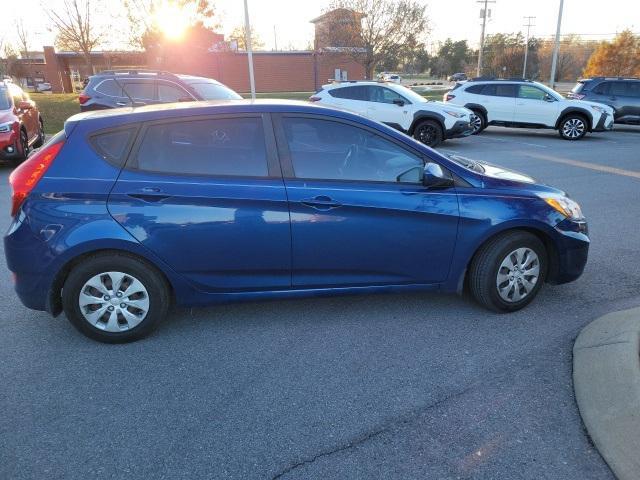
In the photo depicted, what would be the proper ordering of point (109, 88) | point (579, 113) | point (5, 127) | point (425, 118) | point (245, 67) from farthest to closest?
point (245, 67)
point (579, 113)
point (425, 118)
point (109, 88)
point (5, 127)

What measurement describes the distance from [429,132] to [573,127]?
546cm

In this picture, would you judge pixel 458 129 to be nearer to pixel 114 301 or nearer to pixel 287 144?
pixel 287 144

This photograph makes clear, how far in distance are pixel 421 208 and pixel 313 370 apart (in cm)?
136

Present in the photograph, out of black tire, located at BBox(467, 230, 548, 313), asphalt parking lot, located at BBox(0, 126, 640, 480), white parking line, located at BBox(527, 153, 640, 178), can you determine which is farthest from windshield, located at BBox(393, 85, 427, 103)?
black tire, located at BBox(467, 230, 548, 313)

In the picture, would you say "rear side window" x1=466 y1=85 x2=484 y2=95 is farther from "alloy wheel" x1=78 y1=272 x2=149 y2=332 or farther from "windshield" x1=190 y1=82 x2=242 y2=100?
"alloy wheel" x1=78 y1=272 x2=149 y2=332

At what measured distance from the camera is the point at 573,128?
50.8ft

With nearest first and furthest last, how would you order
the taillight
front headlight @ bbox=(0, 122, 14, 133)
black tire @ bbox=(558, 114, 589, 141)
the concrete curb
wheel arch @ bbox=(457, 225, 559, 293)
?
the concrete curb
the taillight
wheel arch @ bbox=(457, 225, 559, 293)
front headlight @ bbox=(0, 122, 14, 133)
black tire @ bbox=(558, 114, 589, 141)

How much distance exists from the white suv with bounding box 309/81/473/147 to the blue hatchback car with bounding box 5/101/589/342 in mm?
9649

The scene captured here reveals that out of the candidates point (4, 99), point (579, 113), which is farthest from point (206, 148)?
point (579, 113)

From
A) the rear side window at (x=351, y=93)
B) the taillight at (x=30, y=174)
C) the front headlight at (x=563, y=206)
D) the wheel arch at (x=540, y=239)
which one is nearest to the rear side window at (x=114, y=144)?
the taillight at (x=30, y=174)

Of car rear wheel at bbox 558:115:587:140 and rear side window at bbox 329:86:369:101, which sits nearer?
rear side window at bbox 329:86:369:101

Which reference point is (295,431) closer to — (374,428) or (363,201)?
(374,428)

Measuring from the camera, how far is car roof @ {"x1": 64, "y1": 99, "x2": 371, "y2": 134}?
11.1 ft

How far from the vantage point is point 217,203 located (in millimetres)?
3311
